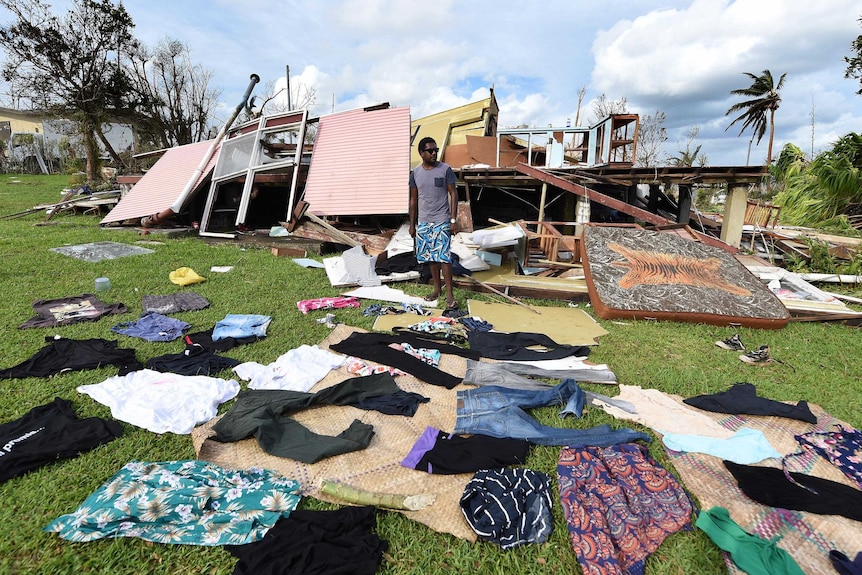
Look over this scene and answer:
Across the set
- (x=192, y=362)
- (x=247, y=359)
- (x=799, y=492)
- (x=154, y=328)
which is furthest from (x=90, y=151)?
(x=799, y=492)

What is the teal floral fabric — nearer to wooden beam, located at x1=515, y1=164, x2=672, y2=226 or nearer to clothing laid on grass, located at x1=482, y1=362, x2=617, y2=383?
clothing laid on grass, located at x1=482, y1=362, x2=617, y2=383

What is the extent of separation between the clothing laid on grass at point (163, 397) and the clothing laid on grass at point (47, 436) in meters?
0.16

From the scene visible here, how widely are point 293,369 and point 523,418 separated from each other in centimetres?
181

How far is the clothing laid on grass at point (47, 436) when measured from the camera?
2.26 meters

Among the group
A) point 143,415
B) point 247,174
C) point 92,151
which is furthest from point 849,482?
point 92,151

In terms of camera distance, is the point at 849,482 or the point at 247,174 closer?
the point at 849,482

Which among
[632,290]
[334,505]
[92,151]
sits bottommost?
[334,505]

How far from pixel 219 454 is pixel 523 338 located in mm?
2851

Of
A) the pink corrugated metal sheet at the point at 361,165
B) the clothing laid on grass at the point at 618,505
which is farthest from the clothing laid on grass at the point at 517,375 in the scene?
the pink corrugated metal sheet at the point at 361,165

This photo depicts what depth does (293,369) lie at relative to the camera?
3.44 m

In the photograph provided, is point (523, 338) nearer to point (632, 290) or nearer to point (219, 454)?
point (632, 290)

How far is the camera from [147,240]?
28.5 feet

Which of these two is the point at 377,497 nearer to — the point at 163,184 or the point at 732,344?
the point at 732,344

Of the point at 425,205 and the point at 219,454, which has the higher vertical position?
the point at 425,205
